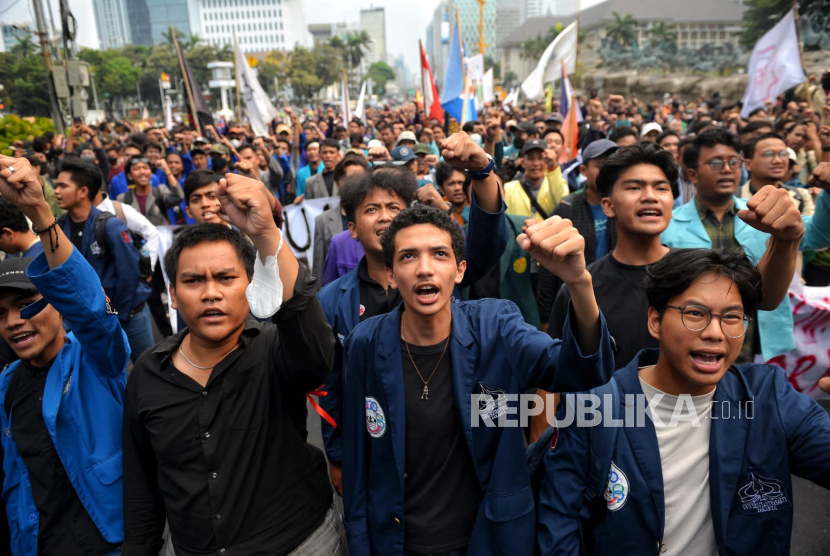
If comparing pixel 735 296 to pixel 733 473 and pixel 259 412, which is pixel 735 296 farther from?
pixel 259 412

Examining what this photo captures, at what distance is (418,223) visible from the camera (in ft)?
6.76

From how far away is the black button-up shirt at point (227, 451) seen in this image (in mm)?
1800

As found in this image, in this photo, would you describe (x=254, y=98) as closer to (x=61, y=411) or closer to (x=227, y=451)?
(x=61, y=411)

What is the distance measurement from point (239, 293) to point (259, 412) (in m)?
0.40

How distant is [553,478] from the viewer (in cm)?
181

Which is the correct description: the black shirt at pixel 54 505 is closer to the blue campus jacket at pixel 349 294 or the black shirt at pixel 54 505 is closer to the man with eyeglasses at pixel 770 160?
the blue campus jacket at pixel 349 294

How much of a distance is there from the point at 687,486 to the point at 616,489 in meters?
0.21

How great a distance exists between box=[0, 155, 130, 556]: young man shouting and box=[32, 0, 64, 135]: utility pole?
409 inches

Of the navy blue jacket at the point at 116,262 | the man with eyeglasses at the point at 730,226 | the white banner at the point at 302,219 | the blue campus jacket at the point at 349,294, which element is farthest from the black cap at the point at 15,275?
the white banner at the point at 302,219

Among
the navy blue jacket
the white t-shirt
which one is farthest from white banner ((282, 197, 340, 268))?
the white t-shirt

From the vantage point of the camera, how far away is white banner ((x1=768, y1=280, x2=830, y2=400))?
303 centimetres

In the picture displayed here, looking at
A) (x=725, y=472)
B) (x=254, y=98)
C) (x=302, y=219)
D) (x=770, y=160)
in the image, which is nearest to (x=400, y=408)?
(x=725, y=472)

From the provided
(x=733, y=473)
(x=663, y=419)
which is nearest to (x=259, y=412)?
(x=663, y=419)

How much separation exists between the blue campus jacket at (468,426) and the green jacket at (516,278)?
1595 millimetres
